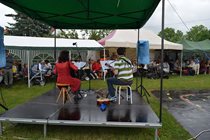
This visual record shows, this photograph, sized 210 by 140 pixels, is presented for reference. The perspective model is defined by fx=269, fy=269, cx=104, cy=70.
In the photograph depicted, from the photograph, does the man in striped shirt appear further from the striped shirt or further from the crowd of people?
the crowd of people

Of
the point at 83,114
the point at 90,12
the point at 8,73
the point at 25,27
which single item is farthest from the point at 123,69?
the point at 25,27

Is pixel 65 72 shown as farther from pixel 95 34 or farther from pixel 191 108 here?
pixel 95 34

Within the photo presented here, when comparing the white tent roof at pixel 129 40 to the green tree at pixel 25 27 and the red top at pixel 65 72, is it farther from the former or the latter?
the green tree at pixel 25 27

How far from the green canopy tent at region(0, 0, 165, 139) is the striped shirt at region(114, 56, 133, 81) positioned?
135cm

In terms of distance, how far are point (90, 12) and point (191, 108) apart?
166 inches

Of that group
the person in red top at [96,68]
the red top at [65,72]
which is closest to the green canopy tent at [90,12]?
the red top at [65,72]

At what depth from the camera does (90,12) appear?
293 inches

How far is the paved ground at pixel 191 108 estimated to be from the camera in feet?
20.2

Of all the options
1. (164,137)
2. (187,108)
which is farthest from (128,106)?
(187,108)

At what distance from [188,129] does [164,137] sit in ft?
3.04

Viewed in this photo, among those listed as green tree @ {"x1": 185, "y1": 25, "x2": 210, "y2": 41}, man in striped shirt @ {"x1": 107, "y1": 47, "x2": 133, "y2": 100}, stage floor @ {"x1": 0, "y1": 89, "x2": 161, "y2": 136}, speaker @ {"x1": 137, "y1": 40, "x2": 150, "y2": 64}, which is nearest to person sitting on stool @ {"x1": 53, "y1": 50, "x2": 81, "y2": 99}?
stage floor @ {"x1": 0, "y1": 89, "x2": 161, "y2": 136}

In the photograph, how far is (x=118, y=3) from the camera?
6.35m

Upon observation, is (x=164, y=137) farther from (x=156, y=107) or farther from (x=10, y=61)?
(x=10, y=61)

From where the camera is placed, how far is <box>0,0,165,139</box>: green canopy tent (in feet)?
20.9
